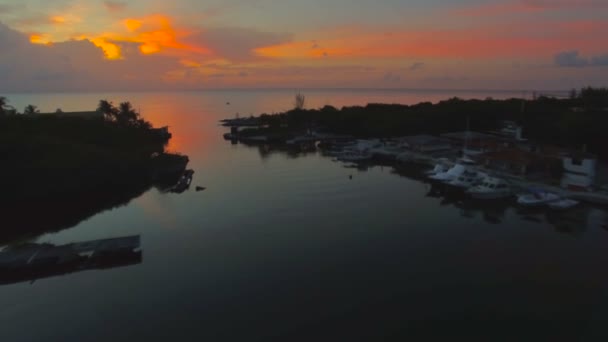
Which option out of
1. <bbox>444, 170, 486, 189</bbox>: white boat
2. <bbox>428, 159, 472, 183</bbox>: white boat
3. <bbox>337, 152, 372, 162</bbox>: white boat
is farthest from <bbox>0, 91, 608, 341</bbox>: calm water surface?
<bbox>337, 152, 372, 162</bbox>: white boat

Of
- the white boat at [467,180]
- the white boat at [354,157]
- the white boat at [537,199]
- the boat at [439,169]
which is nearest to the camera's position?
the white boat at [537,199]

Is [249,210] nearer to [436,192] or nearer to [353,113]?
[436,192]

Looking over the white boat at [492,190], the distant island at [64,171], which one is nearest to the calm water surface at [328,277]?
the white boat at [492,190]

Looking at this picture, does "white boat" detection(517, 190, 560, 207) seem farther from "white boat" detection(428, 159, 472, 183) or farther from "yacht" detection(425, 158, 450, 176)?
"yacht" detection(425, 158, 450, 176)

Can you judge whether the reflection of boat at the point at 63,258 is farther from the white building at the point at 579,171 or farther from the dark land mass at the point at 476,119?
the dark land mass at the point at 476,119

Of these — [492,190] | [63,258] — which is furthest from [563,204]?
[63,258]

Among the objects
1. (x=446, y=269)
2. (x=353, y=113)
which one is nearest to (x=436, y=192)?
(x=446, y=269)
